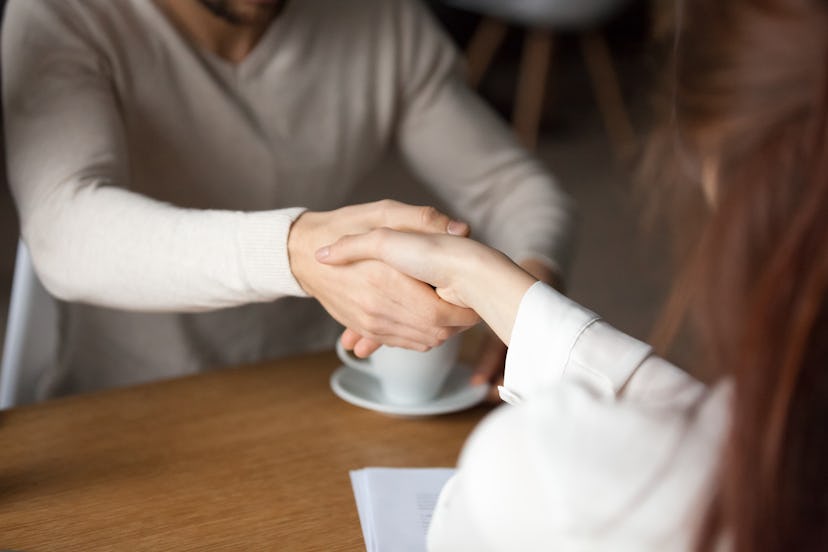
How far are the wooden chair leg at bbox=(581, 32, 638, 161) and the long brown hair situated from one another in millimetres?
3447

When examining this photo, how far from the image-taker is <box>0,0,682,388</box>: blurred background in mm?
2879

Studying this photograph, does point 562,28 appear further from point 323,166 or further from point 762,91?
point 762,91

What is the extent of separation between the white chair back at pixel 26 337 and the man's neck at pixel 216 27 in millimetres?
329

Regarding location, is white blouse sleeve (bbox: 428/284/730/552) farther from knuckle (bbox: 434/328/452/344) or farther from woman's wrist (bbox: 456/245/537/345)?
knuckle (bbox: 434/328/452/344)

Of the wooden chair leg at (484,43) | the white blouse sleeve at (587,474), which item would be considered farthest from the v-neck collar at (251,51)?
the wooden chair leg at (484,43)

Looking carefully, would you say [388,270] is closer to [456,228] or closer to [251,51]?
[456,228]

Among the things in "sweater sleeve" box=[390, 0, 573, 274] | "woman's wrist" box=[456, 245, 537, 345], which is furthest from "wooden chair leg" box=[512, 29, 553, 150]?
"woman's wrist" box=[456, 245, 537, 345]

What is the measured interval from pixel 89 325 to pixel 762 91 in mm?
988

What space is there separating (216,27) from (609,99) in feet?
10.5

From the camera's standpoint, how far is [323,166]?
1.32m

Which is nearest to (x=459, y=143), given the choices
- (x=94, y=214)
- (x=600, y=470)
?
(x=94, y=214)

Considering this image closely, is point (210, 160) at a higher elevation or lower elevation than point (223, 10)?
lower

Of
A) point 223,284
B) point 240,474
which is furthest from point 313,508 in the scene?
point 223,284

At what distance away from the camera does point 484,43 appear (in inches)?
169
